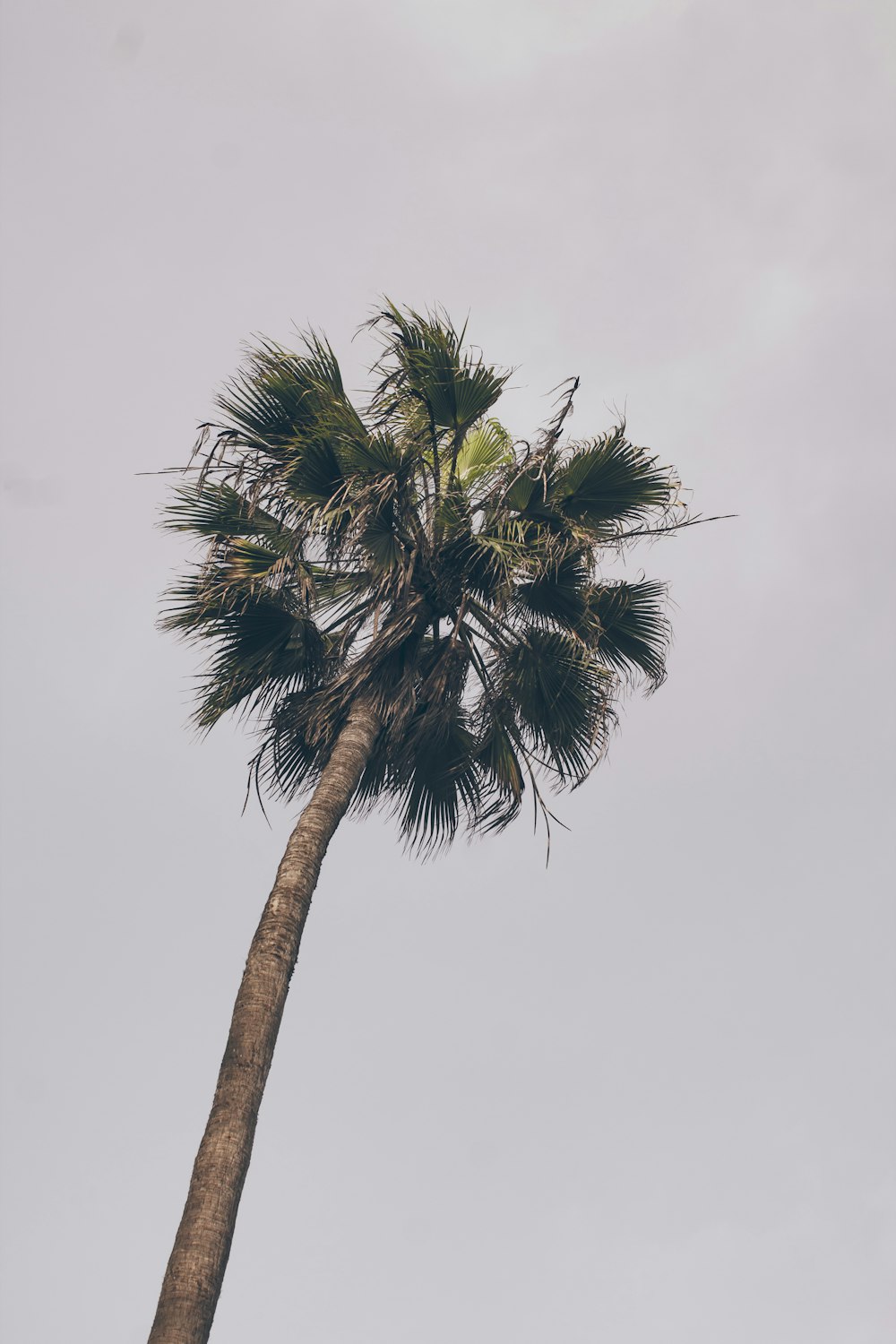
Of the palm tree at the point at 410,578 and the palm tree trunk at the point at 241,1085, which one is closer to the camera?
the palm tree trunk at the point at 241,1085

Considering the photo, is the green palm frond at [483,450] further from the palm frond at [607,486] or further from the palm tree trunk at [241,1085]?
the palm tree trunk at [241,1085]

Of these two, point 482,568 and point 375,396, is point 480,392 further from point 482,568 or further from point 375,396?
point 482,568

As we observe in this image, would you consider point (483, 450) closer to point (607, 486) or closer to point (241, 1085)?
point (607, 486)

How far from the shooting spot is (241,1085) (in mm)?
6258

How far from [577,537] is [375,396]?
79.3 inches

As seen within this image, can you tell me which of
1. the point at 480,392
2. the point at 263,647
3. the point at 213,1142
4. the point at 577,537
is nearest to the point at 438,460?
the point at 480,392

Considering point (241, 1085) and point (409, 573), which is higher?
point (409, 573)

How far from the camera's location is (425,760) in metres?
10.5

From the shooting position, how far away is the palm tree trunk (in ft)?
17.7

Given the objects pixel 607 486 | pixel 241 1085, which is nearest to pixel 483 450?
pixel 607 486

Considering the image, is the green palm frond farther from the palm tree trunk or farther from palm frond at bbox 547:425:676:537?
the palm tree trunk

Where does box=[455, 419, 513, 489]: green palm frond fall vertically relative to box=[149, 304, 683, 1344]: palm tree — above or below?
above

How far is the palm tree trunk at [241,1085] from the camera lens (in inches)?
213

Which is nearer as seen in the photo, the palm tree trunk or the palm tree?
the palm tree trunk
